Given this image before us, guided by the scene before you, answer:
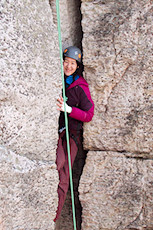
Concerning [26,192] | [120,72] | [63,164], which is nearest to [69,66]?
[120,72]

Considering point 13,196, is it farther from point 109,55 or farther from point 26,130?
point 109,55

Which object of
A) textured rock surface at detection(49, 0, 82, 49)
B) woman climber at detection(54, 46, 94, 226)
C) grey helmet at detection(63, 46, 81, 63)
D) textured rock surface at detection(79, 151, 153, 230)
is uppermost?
textured rock surface at detection(49, 0, 82, 49)

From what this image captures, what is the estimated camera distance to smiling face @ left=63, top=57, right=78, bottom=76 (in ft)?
6.18

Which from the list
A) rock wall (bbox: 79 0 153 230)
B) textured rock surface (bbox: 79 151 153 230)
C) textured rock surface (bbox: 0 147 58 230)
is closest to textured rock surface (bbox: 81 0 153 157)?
rock wall (bbox: 79 0 153 230)

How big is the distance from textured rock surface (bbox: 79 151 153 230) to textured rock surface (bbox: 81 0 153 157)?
0.10 metres

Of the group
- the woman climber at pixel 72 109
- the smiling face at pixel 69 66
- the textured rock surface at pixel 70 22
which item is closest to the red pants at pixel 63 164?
the woman climber at pixel 72 109

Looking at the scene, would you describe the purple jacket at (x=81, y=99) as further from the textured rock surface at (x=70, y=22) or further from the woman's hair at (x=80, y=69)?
the textured rock surface at (x=70, y=22)

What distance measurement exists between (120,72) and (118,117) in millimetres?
325

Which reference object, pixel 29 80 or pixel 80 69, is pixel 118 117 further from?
pixel 29 80

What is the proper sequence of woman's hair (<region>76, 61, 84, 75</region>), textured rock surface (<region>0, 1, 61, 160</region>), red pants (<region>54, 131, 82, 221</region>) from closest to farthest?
textured rock surface (<region>0, 1, 61, 160</region>)
red pants (<region>54, 131, 82, 221</region>)
woman's hair (<region>76, 61, 84, 75</region>)

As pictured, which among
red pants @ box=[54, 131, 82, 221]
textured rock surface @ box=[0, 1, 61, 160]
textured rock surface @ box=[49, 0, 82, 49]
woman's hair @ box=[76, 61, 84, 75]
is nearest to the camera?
textured rock surface @ box=[0, 1, 61, 160]

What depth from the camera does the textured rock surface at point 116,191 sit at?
1937 millimetres

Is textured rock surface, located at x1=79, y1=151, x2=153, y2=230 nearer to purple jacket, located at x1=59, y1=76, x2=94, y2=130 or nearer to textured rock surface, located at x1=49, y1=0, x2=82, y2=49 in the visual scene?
purple jacket, located at x1=59, y1=76, x2=94, y2=130

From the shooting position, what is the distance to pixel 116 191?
6.47 ft
